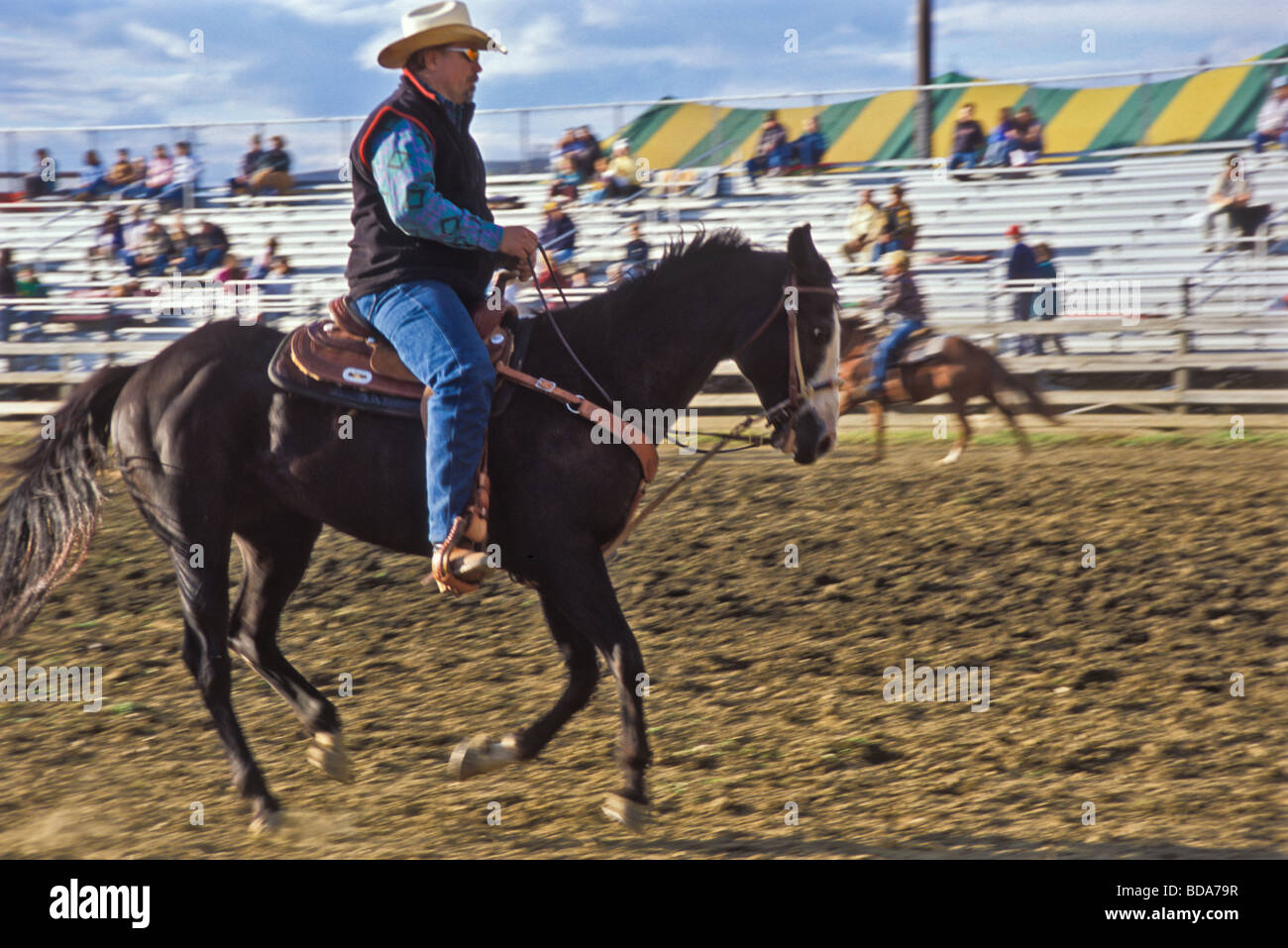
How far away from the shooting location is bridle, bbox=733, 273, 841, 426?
4.72 metres

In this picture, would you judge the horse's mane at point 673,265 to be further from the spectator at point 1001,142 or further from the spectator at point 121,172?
the spectator at point 121,172

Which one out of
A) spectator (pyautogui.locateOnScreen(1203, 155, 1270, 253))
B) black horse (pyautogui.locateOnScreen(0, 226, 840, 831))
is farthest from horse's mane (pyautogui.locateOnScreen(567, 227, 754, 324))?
spectator (pyautogui.locateOnScreen(1203, 155, 1270, 253))

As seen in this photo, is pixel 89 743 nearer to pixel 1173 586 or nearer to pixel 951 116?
pixel 1173 586

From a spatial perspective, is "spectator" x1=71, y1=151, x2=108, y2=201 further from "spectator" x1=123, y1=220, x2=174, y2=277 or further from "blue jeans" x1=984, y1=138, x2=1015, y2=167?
"blue jeans" x1=984, y1=138, x2=1015, y2=167

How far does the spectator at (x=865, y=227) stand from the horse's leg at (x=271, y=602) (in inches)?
374

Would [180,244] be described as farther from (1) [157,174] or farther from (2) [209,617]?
(2) [209,617]

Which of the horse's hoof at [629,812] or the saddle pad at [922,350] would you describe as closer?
the horse's hoof at [629,812]

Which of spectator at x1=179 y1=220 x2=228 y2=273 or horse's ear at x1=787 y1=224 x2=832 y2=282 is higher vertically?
spectator at x1=179 y1=220 x2=228 y2=273

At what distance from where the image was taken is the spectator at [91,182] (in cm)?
1715

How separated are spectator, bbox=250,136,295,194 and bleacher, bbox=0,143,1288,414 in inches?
7.5

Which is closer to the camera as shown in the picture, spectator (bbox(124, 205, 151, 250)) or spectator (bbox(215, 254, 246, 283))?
spectator (bbox(215, 254, 246, 283))

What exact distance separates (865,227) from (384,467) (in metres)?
9.98

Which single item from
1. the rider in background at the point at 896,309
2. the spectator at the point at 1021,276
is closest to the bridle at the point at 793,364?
the rider in background at the point at 896,309

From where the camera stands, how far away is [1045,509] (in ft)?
27.7
